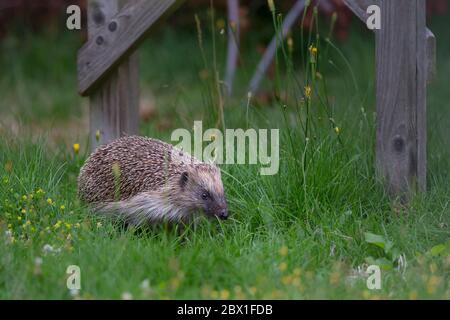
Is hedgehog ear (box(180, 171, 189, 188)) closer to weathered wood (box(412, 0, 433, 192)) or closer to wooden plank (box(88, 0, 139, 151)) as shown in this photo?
wooden plank (box(88, 0, 139, 151))

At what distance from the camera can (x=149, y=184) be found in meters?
5.11

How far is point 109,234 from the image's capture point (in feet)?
15.5

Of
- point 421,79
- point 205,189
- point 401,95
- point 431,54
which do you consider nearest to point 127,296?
point 205,189

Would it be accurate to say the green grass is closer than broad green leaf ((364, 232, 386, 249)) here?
Yes

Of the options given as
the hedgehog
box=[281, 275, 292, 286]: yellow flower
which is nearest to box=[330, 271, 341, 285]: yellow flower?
box=[281, 275, 292, 286]: yellow flower

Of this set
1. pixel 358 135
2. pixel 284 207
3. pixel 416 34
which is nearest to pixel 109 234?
pixel 284 207

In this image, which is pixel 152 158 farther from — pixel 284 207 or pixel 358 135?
pixel 358 135

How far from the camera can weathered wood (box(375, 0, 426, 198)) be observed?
15.9ft

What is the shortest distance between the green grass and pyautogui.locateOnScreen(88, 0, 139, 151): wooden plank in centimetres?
29

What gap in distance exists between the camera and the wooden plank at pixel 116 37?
537 centimetres

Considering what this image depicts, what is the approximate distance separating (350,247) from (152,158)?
1448 mm

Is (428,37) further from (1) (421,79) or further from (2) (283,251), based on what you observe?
(2) (283,251)
